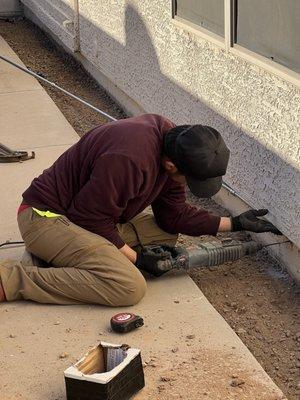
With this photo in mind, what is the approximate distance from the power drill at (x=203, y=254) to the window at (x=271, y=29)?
1.11 meters

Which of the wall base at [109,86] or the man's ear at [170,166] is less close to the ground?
the man's ear at [170,166]

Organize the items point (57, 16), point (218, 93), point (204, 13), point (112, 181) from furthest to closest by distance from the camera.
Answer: point (57, 16), point (204, 13), point (218, 93), point (112, 181)

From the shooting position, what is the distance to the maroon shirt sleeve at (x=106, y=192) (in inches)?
158

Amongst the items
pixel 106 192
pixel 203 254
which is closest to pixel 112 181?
pixel 106 192

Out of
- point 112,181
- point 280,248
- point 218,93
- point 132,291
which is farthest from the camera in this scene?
point 218,93

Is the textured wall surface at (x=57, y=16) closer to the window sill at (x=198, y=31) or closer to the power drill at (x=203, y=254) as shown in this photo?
the window sill at (x=198, y=31)

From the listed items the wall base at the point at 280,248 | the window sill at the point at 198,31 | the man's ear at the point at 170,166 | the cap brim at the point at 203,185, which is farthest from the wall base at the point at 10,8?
the cap brim at the point at 203,185

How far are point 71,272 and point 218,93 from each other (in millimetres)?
1764

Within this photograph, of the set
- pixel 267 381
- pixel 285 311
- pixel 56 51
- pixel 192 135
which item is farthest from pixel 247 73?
pixel 56 51

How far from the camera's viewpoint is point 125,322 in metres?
3.93

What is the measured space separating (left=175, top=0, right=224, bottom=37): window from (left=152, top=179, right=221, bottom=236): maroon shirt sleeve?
1321 millimetres

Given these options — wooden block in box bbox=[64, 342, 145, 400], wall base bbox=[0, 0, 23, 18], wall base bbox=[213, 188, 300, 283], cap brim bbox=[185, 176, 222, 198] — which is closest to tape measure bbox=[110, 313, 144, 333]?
wooden block in box bbox=[64, 342, 145, 400]

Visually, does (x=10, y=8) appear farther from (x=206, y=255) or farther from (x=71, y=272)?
(x=71, y=272)

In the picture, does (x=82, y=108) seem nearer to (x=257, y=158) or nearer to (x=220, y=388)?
(x=257, y=158)
